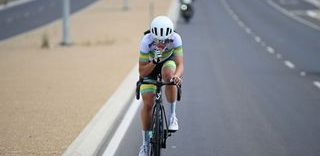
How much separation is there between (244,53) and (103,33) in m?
8.62

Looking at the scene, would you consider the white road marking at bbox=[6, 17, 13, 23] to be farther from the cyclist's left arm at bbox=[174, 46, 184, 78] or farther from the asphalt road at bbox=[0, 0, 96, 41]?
the cyclist's left arm at bbox=[174, 46, 184, 78]

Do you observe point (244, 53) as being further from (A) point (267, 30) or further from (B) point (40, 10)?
(B) point (40, 10)

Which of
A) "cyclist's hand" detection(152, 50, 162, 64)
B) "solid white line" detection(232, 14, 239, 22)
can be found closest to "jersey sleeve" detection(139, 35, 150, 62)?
"cyclist's hand" detection(152, 50, 162, 64)

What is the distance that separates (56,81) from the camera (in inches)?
736

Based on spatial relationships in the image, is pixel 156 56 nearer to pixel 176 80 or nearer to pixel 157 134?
pixel 176 80

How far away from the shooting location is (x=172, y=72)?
931 cm

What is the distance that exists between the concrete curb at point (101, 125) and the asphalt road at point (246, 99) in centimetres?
37

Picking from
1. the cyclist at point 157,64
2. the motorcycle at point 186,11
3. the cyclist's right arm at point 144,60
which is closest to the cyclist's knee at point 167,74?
the cyclist at point 157,64

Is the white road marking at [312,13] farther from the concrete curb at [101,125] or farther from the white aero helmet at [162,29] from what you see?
the white aero helmet at [162,29]

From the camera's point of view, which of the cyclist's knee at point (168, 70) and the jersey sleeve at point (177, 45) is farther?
the jersey sleeve at point (177, 45)

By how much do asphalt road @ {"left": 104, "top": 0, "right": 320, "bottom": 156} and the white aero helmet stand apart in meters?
2.32

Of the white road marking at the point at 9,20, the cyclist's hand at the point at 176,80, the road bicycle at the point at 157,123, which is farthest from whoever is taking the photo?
the white road marking at the point at 9,20

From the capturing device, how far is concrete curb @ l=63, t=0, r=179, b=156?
10.3m

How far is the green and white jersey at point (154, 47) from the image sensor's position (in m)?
9.34
